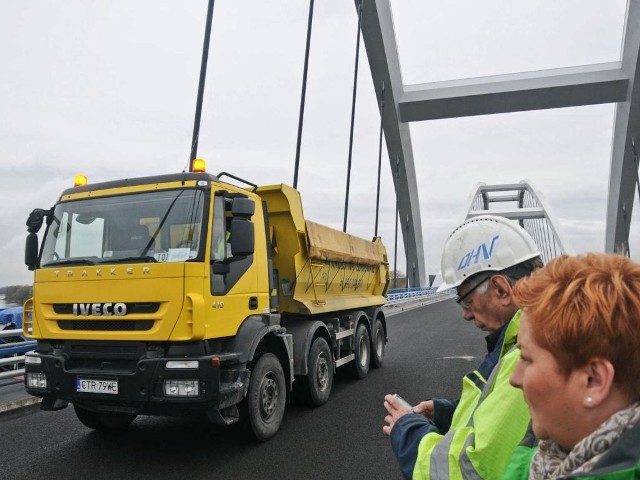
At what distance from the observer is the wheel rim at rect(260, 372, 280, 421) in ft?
17.0

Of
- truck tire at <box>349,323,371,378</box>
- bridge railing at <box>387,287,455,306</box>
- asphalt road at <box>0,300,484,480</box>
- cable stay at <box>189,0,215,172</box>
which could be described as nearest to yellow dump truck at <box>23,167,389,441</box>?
asphalt road at <box>0,300,484,480</box>

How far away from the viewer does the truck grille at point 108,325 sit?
4426 mm

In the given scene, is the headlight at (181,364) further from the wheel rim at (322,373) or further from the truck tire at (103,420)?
the wheel rim at (322,373)

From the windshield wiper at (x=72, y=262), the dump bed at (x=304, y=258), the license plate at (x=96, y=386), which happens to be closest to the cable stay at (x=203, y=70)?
the dump bed at (x=304, y=258)

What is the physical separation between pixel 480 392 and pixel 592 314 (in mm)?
806

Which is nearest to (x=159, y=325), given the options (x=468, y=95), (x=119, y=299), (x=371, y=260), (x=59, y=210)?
(x=119, y=299)

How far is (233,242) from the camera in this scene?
4.61m

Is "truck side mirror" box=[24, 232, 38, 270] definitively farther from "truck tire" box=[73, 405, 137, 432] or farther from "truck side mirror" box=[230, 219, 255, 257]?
"truck side mirror" box=[230, 219, 255, 257]

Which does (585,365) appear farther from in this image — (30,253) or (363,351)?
(363,351)

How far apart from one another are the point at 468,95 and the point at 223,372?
28.4m

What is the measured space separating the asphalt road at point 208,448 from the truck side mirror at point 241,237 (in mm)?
1836

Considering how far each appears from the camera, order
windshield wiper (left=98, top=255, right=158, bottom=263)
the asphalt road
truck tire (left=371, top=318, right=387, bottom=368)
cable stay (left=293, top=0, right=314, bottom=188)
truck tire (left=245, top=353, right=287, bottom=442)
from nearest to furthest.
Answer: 1. the asphalt road
2. windshield wiper (left=98, top=255, right=158, bottom=263)
3. truck tire (left=245, top=353, right=287, bottom=442)
4. truck tire (left=371, top=318, right=387, bottom=368)
5. cable stay (left=293, top=0, right=314, bottom=188)

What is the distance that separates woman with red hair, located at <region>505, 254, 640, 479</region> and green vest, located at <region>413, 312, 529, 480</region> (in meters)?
0.30

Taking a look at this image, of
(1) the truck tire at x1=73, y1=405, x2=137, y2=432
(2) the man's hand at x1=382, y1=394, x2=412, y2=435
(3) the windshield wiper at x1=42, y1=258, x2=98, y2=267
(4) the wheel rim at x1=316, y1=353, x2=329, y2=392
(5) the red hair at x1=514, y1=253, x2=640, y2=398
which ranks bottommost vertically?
(1) the truck tire at x1=73, y1=405, x2=137, y2=432
